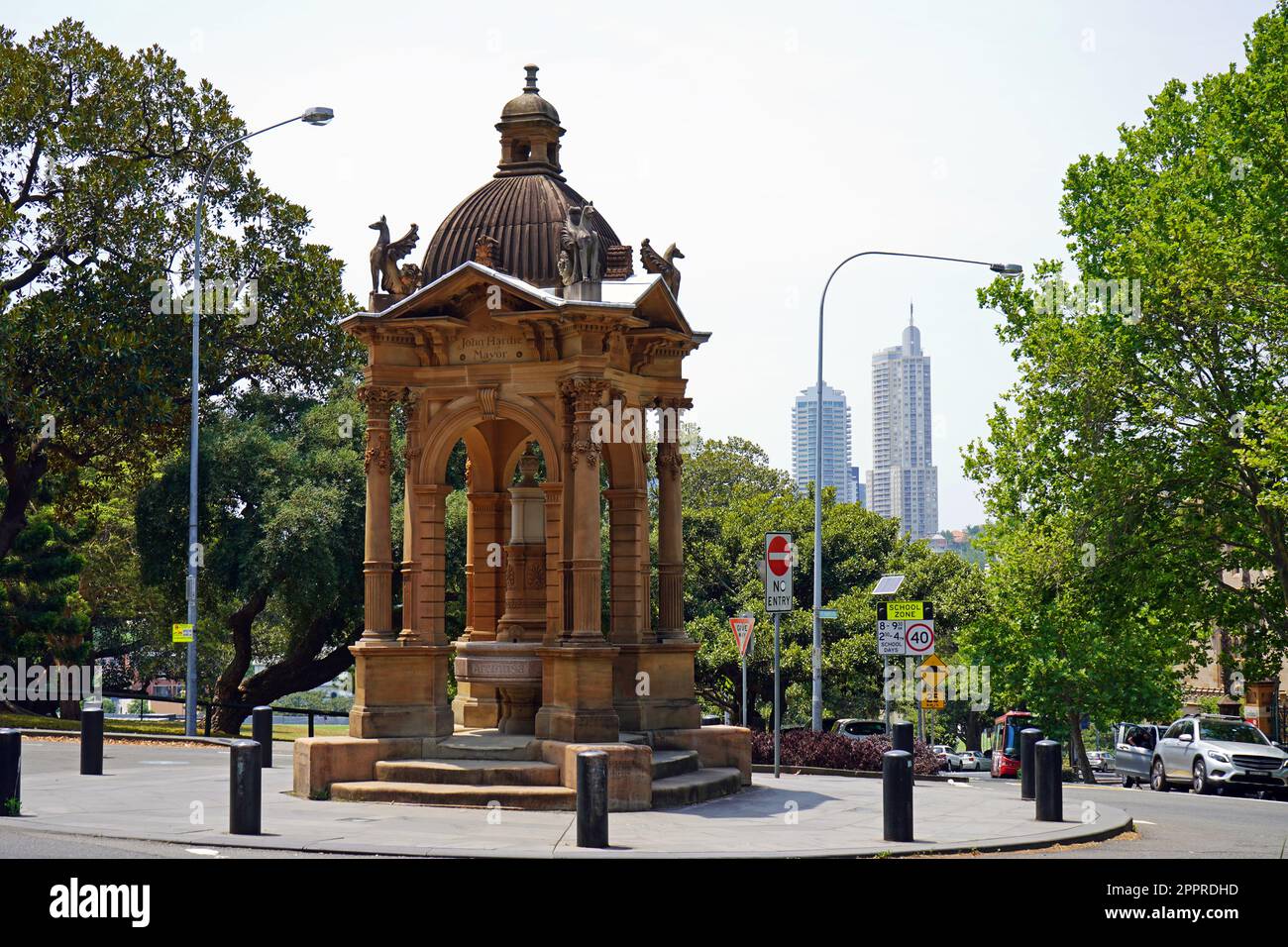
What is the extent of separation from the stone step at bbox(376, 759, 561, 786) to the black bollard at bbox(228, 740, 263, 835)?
3.50 m

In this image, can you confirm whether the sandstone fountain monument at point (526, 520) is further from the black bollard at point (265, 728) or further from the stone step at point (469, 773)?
the black bollard at point (265, 728)

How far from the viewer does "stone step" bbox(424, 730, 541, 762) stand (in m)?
18.2

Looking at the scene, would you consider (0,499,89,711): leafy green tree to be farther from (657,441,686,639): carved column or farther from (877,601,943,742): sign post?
(877,601,943,742): sign post

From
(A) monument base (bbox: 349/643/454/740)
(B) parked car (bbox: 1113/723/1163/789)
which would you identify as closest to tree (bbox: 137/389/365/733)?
(A) monument base (bbox: 349/643/454/740)

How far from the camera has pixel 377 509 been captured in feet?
62.9

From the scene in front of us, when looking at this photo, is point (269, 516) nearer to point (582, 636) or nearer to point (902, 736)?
point (902, 736)

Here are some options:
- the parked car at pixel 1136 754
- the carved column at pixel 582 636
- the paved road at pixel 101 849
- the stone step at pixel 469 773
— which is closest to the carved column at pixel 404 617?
Answer: the stone step at pixel 469 773

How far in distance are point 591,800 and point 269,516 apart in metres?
25.9

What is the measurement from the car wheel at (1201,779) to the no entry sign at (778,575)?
37.8ft

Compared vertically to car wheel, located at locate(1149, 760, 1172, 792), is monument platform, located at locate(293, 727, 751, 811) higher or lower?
higher

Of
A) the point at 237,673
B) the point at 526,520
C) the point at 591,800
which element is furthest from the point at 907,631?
the point at 237,673

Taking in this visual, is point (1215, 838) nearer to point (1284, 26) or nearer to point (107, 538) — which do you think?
point (1284, 26)

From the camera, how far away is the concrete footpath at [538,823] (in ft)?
44.3

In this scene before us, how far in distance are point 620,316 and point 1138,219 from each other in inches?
795
